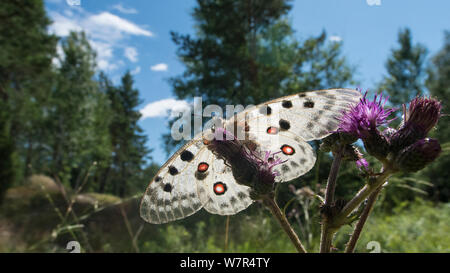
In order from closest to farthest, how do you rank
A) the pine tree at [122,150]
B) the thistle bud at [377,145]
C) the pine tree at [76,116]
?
the thistle bud at [377,145] → the pine tree at [122,150] → the pine tree at [76,116]

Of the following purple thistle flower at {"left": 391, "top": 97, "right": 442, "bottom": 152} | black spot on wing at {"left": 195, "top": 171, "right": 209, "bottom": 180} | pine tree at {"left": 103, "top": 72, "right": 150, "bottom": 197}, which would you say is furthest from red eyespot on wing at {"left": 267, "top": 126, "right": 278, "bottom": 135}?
pine tree at {"left": 103, "top": 72, "right": 150, "bottom": 197}

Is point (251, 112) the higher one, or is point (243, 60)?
point (243, 60)

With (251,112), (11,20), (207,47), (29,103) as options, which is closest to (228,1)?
(207,47)

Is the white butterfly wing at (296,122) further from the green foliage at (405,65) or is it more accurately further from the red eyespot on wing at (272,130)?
the green foliage at (405,65)

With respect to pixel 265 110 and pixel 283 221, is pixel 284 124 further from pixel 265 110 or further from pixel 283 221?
pixel 283 221

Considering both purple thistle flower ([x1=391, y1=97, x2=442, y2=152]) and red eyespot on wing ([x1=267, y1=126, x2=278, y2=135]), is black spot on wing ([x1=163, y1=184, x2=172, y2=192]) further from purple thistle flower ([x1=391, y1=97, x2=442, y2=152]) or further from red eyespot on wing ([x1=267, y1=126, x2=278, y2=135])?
purple thistle flower ([x1=391, y1=97, x2=442, y2=152])

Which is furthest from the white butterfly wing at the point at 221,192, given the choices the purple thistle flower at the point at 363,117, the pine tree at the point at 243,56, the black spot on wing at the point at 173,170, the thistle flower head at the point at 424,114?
the pine tree at the point at 243,56
